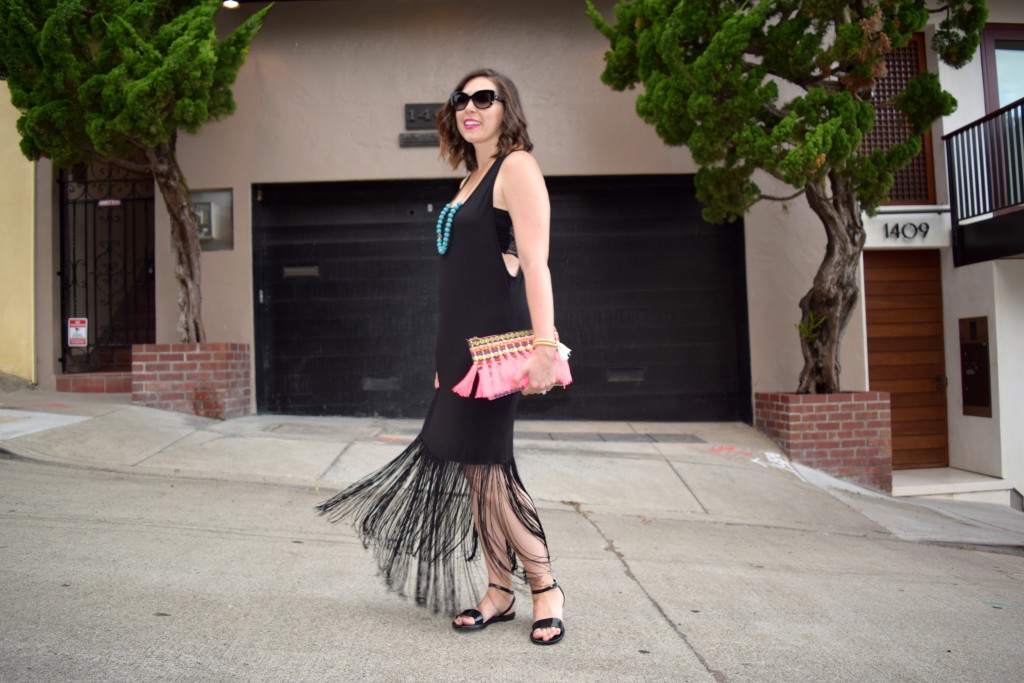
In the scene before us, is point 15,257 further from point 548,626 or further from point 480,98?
point 548,626

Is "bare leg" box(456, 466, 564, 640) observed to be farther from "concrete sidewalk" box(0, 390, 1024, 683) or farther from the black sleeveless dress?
"concrete sidewalk" box(0, 390, 1024, 683)

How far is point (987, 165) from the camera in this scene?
7770 millimetres

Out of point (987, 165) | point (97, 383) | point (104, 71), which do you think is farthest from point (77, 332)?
point (987, 165)

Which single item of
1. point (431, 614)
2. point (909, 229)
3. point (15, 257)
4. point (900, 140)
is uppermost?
point (900, 140)

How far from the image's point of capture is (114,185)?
809cm

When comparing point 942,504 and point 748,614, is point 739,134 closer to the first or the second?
point 942,504

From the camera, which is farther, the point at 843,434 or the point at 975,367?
the point at 975,367

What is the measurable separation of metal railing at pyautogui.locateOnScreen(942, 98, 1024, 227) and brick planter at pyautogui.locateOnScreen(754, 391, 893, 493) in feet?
8.08

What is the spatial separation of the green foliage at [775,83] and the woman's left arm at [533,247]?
3.87m

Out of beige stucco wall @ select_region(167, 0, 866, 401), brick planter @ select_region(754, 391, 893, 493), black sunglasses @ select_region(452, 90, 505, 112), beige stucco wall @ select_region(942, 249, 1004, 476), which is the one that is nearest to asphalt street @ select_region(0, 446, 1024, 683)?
brick planter @ select_region(754, 391, 893, 493)

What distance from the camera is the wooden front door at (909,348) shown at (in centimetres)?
822

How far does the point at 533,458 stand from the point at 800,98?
336cm

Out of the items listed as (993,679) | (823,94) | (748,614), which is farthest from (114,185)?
(993,679)

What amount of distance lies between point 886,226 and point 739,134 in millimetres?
2925
